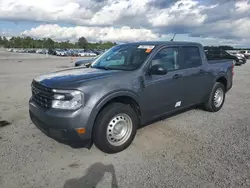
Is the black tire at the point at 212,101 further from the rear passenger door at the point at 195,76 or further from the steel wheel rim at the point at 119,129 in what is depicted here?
→ the steel wheel rim at the point at 119,129

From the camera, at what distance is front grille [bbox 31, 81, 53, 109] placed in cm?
358

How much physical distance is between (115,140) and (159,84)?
1.29m

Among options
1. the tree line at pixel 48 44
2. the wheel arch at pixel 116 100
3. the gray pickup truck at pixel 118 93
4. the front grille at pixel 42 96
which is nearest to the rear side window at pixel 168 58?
the gray pickup truck at pixel 118 93

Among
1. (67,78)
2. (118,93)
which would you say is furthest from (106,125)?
(67,78)

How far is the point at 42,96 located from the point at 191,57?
129 inches

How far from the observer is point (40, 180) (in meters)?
3.17

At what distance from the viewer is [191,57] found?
5.32 metres

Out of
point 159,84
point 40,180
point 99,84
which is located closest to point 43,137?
point 40,180

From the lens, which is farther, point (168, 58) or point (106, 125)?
point (168, 58)

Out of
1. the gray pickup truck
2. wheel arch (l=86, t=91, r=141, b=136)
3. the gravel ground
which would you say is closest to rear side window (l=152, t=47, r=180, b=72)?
the gray pickup truck

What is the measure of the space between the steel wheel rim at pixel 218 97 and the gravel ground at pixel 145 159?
92 cm

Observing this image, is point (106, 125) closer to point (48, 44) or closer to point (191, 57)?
point (191, 57)

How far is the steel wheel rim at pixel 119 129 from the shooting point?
12.7 feet

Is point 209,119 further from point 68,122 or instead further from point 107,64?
point 68,122
